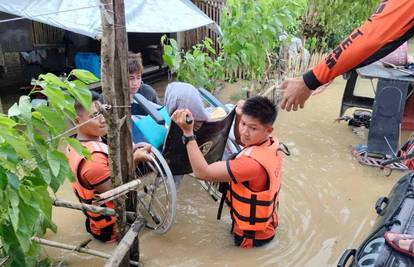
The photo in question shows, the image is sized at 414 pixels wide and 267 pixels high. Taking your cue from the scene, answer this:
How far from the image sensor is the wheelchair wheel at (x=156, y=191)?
2.56 meters

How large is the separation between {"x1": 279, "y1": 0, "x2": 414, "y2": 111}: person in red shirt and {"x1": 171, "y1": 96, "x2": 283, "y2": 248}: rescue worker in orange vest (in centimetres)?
84

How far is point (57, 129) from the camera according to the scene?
5.52 feet

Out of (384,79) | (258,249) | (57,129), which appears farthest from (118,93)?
(384,79)

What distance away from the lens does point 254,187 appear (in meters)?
2.66

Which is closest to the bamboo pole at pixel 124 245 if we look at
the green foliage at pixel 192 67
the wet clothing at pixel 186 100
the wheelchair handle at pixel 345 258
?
the wet clothing at pixel 186 100

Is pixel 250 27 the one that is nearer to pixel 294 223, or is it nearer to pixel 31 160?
pixel 294 223

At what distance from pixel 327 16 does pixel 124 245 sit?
7.53m

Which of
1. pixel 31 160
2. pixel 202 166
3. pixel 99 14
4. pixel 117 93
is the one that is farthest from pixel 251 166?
pixel 99 14

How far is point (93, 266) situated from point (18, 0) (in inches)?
141

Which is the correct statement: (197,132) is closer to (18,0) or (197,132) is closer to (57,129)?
(57,129)

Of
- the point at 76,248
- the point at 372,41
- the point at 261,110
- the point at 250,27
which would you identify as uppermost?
the point at 372,41

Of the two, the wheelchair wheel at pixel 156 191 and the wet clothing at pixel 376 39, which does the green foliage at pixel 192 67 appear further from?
the wet clothing at pixel 376 39

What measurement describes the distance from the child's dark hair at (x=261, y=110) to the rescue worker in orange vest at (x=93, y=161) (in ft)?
2.31

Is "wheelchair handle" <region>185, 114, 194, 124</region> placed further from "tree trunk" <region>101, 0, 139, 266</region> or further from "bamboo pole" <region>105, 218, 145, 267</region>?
"bamboo pole" <region>105, 218, 145, 267</region>
